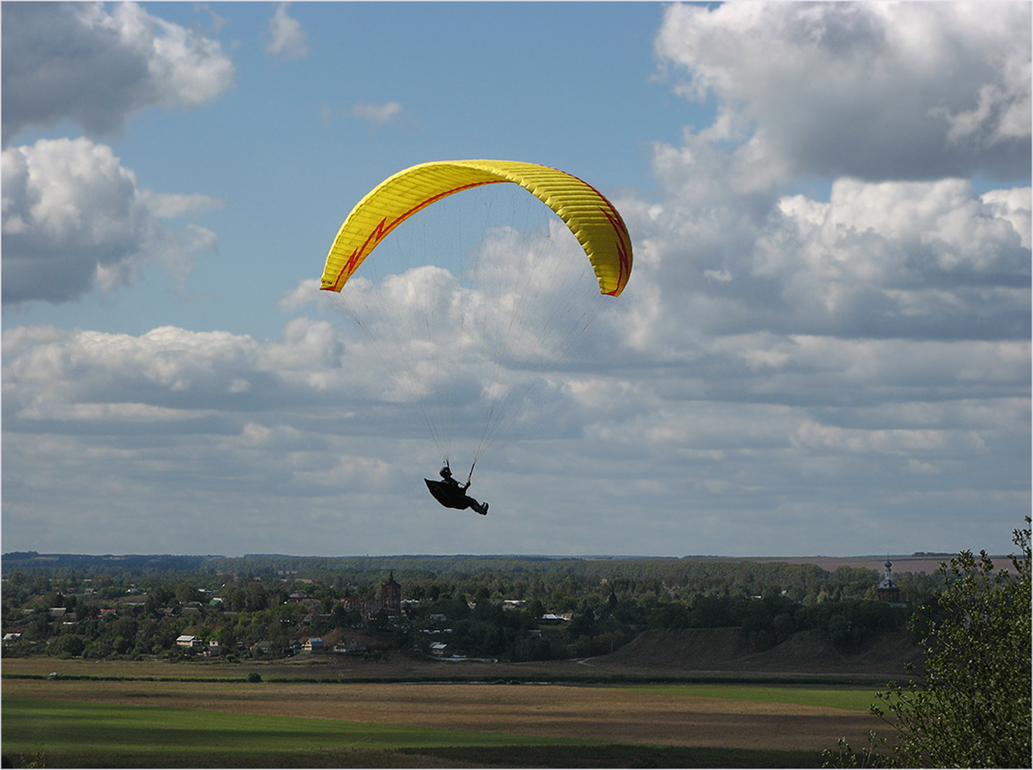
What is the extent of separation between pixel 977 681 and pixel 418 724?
201ft

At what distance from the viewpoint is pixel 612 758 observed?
2616 inches

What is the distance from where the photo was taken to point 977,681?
2389 cm

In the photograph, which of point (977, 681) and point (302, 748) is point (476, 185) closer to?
point (977, 681)

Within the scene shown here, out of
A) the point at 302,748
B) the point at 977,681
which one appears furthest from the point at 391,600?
the point at 977,681

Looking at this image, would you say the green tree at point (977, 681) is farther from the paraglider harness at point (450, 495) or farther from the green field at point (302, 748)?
the green field at point (302, 748)

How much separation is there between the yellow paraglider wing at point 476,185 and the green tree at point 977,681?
34.4 feet

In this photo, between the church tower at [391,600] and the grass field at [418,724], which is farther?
the church tower at [391,600]

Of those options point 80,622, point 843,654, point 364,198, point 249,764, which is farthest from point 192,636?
point 364,198

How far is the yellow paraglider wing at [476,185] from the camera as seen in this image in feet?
90.9

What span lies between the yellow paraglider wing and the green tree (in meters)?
10.5

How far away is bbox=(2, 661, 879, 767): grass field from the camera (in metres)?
65.7

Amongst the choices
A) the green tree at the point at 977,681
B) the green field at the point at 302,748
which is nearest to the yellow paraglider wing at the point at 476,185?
the green tree at the point at 977,681

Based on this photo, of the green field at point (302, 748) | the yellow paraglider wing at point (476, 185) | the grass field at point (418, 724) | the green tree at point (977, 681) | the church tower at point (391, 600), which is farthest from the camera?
the church tower at point (391, 600)

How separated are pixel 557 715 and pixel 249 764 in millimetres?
30423
